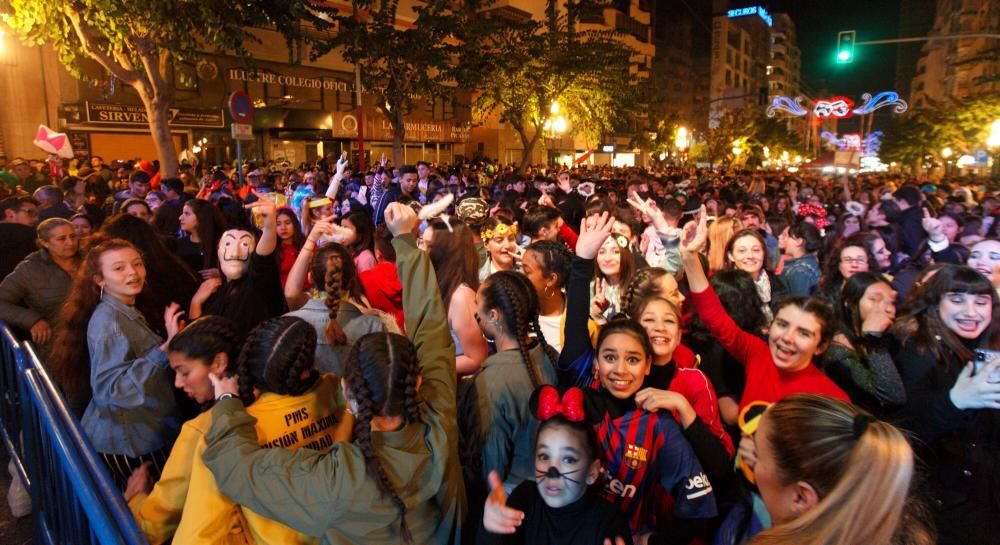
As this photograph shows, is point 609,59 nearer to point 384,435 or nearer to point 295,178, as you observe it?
point 295,178

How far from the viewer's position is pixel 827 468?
162 cm

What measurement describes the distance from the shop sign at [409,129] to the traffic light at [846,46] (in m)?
15.9

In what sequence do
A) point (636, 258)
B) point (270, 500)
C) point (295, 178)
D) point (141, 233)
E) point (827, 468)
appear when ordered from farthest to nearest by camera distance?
1. point (295, 178)
2. point (636, 258)
3. point (141, 233)
4. point (270, 500)
5. point (827, 468)

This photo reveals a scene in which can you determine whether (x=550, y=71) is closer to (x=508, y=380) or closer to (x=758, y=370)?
(x=758, y=370)

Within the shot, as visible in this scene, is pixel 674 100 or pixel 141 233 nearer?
pixel 141 233

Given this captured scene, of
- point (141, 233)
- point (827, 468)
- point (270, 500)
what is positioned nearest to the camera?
point (827, 468)

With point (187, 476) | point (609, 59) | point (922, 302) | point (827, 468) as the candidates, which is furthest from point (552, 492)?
point (609, 59)

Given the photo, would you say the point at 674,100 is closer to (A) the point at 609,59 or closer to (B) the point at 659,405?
(A) the point at 609,59

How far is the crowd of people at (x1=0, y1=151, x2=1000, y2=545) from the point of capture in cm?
203

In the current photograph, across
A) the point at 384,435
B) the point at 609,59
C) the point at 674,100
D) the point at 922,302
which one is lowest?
the point at 384,435

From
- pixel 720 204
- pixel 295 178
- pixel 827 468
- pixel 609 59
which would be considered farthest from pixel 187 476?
pixel 609 59

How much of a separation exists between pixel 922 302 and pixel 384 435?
120 inches

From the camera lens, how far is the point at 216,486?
6.91ft

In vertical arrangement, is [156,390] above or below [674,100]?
below
